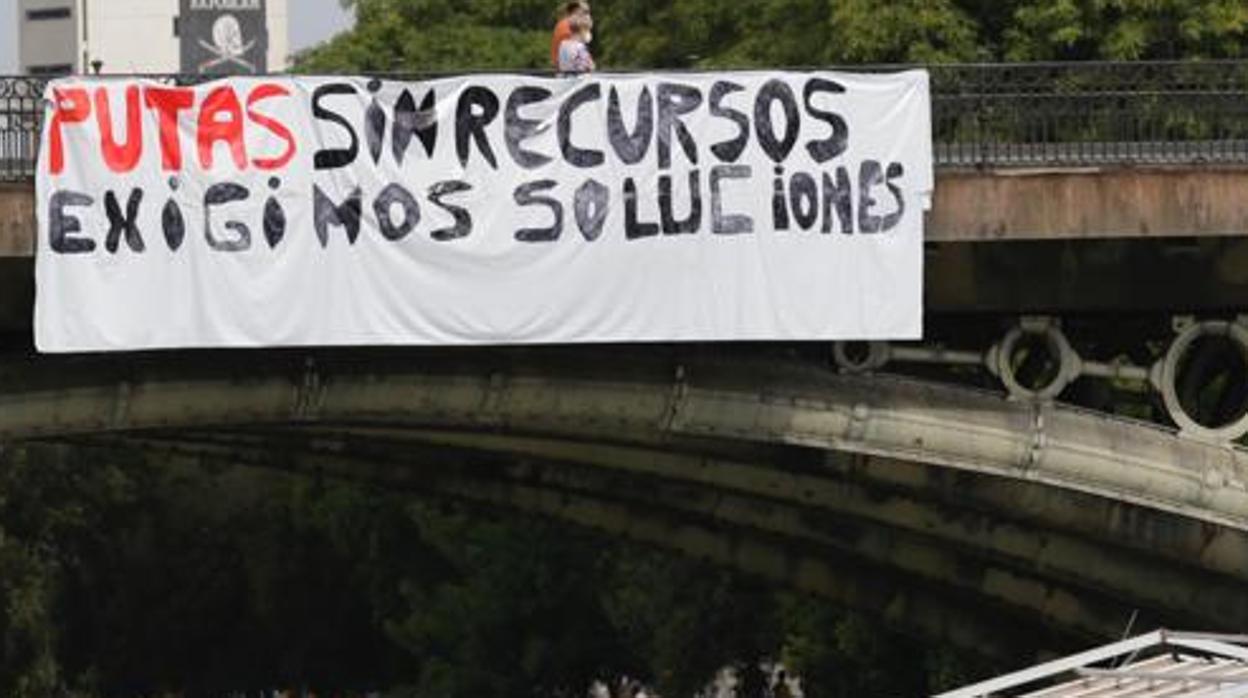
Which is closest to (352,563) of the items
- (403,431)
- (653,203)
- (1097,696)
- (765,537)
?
(765,537)

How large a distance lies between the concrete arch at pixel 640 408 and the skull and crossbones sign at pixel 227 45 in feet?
14.9

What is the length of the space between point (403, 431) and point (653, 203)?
7.25 metres

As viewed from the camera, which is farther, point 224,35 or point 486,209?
point 224,35

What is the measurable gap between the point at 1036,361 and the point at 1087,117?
3177 millimetres

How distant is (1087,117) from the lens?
151 feet

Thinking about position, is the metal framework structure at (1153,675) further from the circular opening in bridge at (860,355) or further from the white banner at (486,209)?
the circular opening in bridge at (860,355)

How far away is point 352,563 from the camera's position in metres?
110

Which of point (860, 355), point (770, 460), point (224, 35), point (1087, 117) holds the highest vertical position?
point (224, 35)

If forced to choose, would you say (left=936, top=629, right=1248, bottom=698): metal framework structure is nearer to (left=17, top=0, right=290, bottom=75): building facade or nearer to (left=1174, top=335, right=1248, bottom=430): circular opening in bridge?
(left=1174, top=335, right=1248, bottom=430): circular opening in bridge

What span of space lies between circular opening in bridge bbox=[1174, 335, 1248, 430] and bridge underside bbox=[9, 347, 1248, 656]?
0.72 metres

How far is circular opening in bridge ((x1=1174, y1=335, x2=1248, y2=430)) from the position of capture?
4700 centimetres

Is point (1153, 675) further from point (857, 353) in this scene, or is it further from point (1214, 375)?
point (1214, 375)

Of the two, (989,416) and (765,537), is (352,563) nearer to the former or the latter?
(765,537)

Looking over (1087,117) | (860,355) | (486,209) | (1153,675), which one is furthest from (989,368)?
(1153,675)
